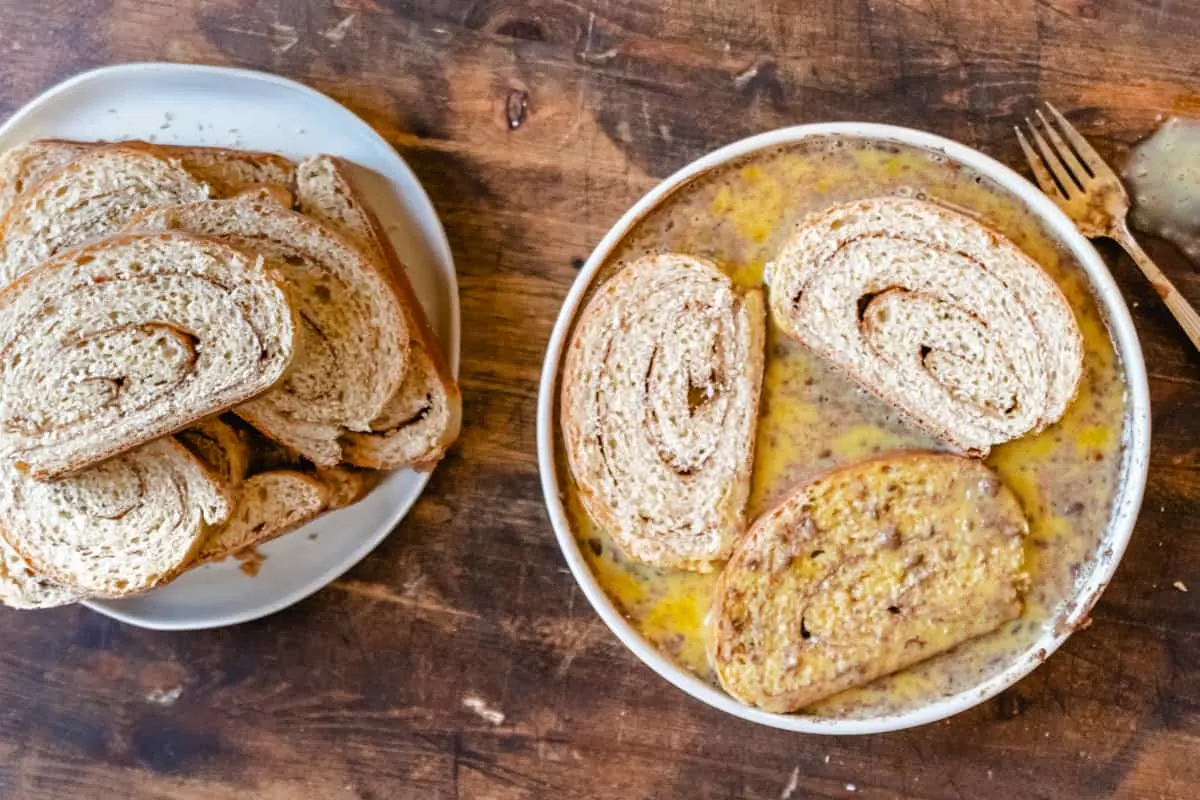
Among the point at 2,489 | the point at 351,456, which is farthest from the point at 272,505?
the point at 2,489

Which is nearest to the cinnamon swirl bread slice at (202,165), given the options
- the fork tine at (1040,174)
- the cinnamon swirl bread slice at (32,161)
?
the cinnamon swirl bread slice at (32,161)

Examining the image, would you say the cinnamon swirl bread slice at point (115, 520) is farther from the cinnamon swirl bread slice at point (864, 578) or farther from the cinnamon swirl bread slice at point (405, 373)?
the cinnamon swirl bread slice at point (864, 578)

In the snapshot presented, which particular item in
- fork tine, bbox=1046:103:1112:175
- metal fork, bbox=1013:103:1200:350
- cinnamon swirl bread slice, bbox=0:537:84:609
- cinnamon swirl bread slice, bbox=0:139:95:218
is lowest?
cinnamon swirl bread slice, bbox=0:537:84:609

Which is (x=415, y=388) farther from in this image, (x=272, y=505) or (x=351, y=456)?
(x=272, y=505)

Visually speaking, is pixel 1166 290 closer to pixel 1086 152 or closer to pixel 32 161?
pixel 1086 152

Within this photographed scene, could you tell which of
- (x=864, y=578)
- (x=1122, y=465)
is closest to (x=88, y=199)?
(x=864, y=578)

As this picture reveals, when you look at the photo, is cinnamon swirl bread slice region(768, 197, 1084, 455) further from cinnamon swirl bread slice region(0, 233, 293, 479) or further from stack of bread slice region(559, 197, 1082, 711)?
Answer: cinnamon swirl bread slice region(0, 233, 293, 479)

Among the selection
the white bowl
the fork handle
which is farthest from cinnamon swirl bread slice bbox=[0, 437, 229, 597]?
the fork handle
